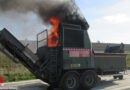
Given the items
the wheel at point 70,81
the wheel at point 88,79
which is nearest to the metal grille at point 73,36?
the wheel at point 70,81

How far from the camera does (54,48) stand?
26.1 feet

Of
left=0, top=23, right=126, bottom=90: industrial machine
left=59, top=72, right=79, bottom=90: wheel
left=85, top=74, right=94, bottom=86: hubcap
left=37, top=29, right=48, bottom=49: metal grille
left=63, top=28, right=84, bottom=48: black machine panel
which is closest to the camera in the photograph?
left=0, top=23, right=126, bottom=90: industrial machine

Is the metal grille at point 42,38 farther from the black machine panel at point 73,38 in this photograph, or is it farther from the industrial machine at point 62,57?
the black machine panel at point 73,38

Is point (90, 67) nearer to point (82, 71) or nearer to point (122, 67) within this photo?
point (82, 71)

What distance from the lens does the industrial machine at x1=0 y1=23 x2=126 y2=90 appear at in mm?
7293

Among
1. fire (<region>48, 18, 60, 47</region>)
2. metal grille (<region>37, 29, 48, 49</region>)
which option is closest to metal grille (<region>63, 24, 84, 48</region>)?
fire (<region>48, 18, 60, 47</region>)

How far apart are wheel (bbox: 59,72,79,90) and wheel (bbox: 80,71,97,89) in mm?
371

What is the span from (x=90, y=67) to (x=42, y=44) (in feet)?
9.93

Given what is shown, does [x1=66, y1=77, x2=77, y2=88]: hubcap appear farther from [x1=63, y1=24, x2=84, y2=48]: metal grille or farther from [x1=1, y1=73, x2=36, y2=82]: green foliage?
[x1=1, y1=73, x2=36, y2=82]: green foliage

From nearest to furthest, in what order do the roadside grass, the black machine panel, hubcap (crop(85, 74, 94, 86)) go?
the black machine panel → hubcap (crop(85, 74, 94, 86)) → the roadside grass

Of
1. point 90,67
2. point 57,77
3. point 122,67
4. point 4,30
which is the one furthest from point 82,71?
point 4,30

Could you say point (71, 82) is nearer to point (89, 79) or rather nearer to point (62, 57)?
point (89, 79)

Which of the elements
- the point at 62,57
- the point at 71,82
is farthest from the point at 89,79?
the point at 62,57

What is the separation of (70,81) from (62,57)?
1351 millimetres
